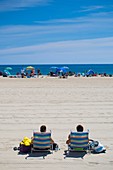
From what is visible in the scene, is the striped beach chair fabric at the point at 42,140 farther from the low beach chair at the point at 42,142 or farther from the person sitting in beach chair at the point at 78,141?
the person sitting in beach chair at the point at 78,141

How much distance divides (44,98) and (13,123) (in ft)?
22.4

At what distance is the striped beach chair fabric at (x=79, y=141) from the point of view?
25.2 feet

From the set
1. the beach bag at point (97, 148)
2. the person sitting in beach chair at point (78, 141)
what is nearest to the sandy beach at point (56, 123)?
the beach bag at point (97, 148)

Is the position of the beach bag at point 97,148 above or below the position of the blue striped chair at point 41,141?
below

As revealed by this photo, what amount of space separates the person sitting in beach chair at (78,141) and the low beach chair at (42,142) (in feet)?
1.60

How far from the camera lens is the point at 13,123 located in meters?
11.2

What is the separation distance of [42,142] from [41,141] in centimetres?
4

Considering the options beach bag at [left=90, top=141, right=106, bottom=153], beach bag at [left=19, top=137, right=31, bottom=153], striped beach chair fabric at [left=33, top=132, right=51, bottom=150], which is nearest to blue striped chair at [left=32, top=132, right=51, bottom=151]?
striped beach chair fabric at [left=33, top=132, right=51, bottom=150]

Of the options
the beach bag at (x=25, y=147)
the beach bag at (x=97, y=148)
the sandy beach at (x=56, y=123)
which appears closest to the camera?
the sandy beach at (x=56, y=123)

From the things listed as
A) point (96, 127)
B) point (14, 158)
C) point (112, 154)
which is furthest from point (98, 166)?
point (96, 127)

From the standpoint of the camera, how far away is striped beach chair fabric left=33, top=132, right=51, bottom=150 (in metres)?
7.73

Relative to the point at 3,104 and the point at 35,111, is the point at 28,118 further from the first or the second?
the point at 3,104

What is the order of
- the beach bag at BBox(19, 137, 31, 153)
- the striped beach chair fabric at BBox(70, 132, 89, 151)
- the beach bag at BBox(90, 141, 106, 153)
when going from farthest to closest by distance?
the beach bag at BBox(19, 137, 31, 153) → the beach bag at BBox(90, 141, 106, 153) → the striped beach chair fabric at BBox(70, 132, 89, 151)

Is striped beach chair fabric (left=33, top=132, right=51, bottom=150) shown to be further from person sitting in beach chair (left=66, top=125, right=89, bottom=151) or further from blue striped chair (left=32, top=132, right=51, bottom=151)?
person sitting in beach chair (left=66, top=125, right=89, bottom=151)
